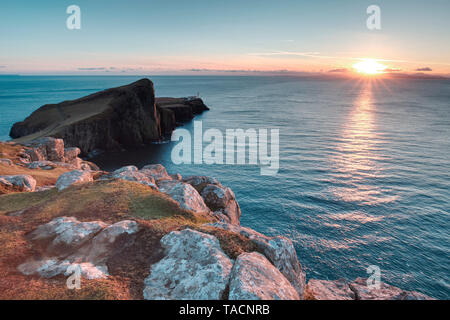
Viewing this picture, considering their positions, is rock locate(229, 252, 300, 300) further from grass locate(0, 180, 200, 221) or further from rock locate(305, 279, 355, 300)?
rock locate(305, 279, 355, 300)

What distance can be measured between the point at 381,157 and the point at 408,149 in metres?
13.7

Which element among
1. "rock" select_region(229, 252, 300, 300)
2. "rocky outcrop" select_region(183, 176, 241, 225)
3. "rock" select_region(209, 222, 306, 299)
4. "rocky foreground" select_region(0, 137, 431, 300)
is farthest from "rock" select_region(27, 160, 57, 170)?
"rock" select_region(229, 252, 300, 300)

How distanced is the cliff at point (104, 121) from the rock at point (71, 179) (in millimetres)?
62479

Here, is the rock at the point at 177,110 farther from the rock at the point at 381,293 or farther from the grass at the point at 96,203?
the rock at the point at 381,293

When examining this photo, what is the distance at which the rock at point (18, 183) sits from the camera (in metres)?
23.3

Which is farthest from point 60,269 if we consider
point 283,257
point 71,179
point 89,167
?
point 89,167

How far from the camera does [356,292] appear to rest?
1967 centimetres

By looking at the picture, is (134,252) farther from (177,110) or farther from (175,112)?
(177,110)

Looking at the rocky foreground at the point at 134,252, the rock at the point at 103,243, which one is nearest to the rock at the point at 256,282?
the rocky foreground at the point at 134,252

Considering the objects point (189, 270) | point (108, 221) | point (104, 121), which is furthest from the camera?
point (104, 121)

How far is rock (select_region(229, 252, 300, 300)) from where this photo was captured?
9656 millimetres

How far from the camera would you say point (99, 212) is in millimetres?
17266

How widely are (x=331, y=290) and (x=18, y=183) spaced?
93.3ft
